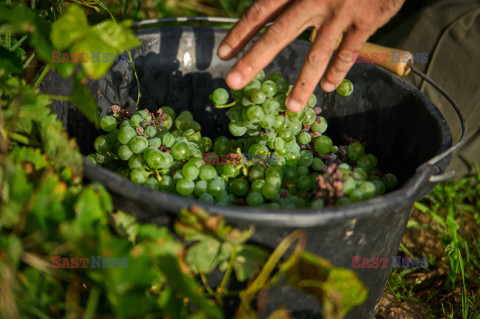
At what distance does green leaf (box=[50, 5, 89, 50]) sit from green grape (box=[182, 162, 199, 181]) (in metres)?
0.42

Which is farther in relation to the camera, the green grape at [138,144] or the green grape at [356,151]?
the green grape at [356,151]

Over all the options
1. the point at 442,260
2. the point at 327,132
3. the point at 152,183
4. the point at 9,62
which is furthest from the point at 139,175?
the point at 442,260

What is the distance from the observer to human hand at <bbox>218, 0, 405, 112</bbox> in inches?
42.4

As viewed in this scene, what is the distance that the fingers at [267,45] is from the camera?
107 centimetres

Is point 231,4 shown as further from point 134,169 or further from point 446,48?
point 134,169

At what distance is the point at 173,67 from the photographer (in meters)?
1.57

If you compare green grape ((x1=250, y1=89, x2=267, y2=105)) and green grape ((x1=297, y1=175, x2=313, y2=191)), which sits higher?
green grape ((x1=250, y1=89, x2=267, y2=105))

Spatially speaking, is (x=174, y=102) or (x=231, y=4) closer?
(x=174, y=102)

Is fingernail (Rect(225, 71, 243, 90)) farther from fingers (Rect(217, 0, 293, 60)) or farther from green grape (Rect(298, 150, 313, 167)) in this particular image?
green grape (Rect(298, 150, 313, 167))

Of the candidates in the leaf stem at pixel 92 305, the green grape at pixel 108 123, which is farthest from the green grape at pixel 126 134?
the leaf stem at pixel 92 305

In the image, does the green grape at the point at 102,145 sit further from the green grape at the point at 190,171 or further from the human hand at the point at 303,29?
the human hand at the point at 303,29

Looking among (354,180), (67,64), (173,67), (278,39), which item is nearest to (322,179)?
(354,180)

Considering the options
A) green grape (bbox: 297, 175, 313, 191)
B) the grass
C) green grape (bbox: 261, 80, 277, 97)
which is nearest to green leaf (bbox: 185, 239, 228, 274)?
green grape (bbox: 297, 175, 313, 191)

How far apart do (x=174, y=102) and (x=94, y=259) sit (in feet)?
2.96
